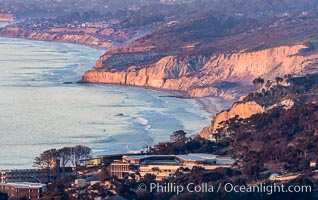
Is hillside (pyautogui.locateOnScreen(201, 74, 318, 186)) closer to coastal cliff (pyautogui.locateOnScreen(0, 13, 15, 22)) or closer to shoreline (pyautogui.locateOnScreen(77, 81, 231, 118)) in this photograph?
shoreline (pyautogui.locateOnScreen(77, 81, 231, 118))

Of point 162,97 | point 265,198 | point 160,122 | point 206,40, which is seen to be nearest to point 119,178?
point 265,198

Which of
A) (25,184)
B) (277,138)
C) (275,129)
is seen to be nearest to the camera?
(25,184)

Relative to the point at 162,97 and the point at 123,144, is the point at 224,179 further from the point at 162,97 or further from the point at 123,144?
the point at 162,97

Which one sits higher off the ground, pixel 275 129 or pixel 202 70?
pixel 202 70

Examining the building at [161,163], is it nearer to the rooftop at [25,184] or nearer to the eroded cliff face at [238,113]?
the rooftop at [25,184]

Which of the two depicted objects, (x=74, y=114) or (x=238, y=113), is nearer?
(x=238, y=113)

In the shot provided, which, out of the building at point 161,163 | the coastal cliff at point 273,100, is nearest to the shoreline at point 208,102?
the coastal cliff at point 273,100

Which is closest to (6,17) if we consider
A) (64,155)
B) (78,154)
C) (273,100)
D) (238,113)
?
(238,113)

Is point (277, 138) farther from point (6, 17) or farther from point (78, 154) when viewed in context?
point (6, 17)
